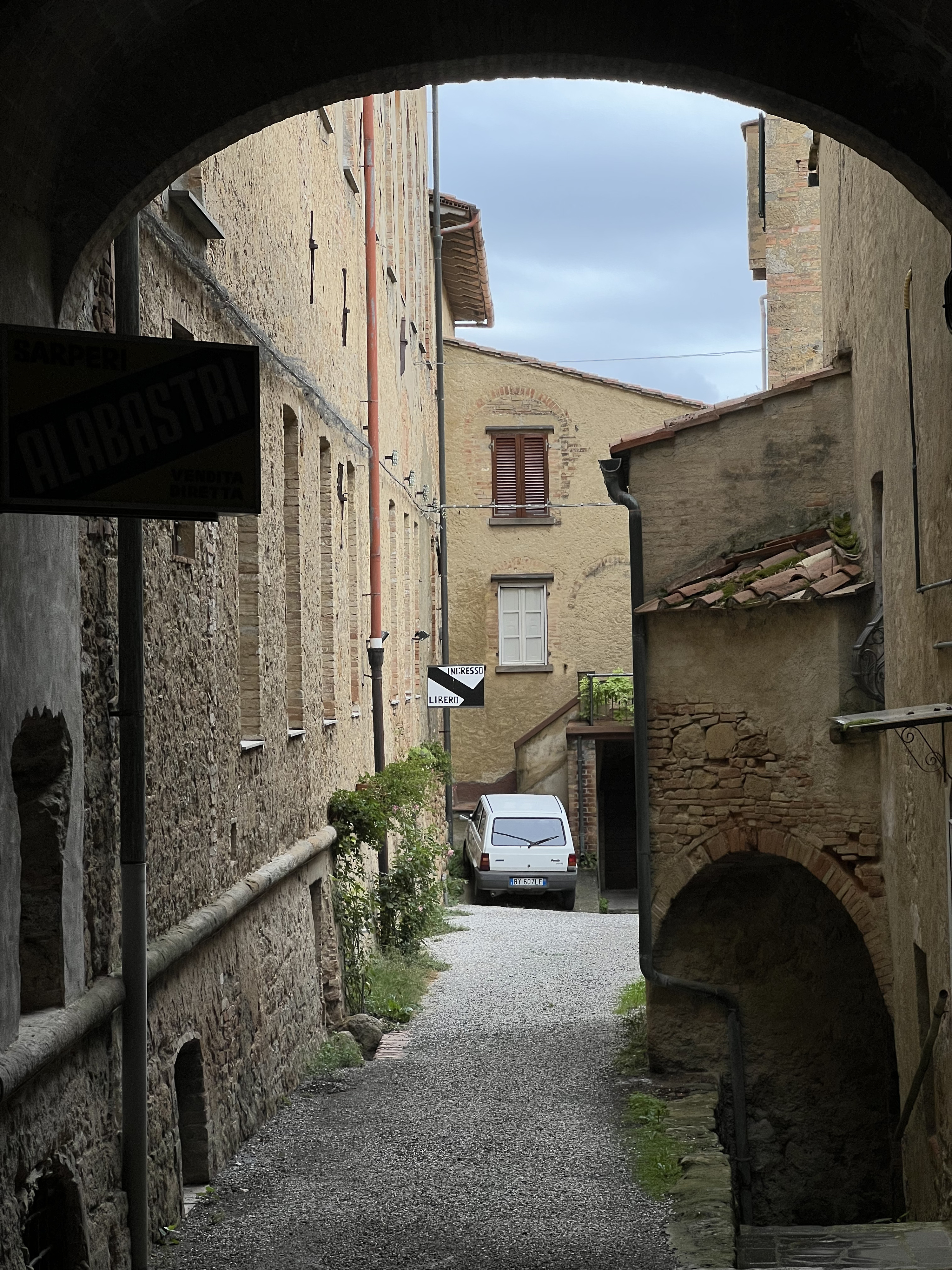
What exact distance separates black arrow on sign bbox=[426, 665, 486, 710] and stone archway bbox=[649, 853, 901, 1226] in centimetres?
845

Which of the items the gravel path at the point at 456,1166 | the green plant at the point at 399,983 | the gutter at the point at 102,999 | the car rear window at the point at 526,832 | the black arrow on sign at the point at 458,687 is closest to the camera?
the gutter at the point at 102,999

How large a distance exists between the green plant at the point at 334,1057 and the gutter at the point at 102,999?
1825 millimetres

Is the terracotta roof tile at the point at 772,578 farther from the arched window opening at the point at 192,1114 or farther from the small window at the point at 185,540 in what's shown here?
the arched window opening at the point at 192,1114

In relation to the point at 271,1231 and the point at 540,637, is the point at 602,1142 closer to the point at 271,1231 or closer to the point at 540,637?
the point at 271,1231

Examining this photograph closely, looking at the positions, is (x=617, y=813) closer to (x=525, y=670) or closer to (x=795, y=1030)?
(x=525, y=670)

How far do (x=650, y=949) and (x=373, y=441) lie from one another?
753cm

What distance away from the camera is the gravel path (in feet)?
23.1

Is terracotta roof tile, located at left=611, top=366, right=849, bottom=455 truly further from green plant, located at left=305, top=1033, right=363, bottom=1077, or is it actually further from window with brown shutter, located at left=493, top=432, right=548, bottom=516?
window with brown shutter, located at left=493, top=432, right=548, bottom=516

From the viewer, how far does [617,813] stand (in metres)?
26.2

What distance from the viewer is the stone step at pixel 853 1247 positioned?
687cm

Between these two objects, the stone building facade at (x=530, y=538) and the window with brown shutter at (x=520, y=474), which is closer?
the stone building facade at (x=530, y=538)

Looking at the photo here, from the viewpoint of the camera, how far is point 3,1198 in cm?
490

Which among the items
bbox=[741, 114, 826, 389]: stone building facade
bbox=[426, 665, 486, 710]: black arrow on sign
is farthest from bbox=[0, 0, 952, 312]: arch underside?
bbox=[741, 114, 826, 389]: stone building facade

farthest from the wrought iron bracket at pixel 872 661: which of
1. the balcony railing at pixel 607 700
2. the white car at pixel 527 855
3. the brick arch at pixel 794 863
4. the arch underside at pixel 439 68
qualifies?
the balcony railing at pixel 607 700
